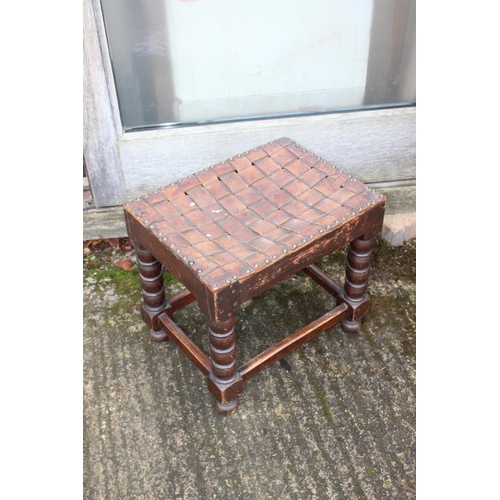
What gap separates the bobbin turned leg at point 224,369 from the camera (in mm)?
1624

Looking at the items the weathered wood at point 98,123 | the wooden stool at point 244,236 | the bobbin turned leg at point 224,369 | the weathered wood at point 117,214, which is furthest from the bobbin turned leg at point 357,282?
the weathered wood at point 98,123

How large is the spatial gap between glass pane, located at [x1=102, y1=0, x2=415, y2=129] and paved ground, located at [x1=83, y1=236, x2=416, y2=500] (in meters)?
0.73

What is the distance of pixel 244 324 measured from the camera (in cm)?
214

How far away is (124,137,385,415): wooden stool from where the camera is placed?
1550mm

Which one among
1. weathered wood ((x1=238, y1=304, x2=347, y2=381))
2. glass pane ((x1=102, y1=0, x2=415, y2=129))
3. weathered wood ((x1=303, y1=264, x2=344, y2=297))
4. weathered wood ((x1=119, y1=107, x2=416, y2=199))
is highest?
glass pane ((x1=102, y1=0, x2=415, y2=129))

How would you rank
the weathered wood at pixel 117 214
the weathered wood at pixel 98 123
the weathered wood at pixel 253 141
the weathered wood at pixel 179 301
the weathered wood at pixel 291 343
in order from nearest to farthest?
the weathered wood at pixel 291 343 < the weathered wood at pixel 98 123 < the weathered wood at pixel 179 301 < the weathered wood at pixel 253 141 < the weathered wood at pixel 117 214

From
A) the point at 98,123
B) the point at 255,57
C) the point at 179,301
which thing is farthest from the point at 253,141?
the point at 179,301

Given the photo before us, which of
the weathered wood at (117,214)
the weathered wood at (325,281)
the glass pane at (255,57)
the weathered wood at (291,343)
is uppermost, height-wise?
the glass pane at (255,57)

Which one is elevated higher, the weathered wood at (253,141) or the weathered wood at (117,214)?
the weathered wood at (253,141)

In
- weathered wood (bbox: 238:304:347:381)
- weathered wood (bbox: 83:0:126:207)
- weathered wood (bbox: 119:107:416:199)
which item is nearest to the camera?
weathered wood (bbox: 238:304:347:381)

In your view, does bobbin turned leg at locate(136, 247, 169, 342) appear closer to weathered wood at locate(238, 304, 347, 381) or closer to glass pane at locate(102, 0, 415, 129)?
weathered wood at locate(238, 304, 347, 381)

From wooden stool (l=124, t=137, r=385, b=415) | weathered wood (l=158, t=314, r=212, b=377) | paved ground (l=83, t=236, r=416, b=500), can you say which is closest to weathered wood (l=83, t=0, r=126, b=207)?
paved ground (l=83, t=236, r=416, b=500)

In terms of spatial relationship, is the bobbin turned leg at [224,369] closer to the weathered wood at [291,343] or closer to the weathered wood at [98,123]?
the weathered wood at [291,343]

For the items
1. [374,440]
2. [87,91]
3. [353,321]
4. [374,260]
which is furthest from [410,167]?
[87,91]
